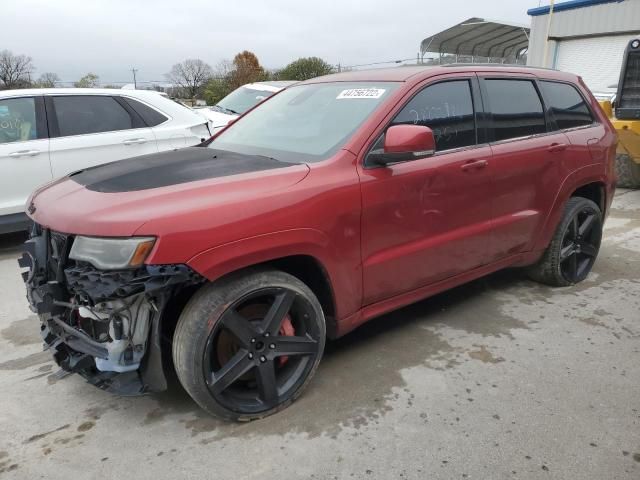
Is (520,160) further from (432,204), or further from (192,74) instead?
(192,74)

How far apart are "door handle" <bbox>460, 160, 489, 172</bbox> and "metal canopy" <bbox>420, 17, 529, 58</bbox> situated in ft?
67.2

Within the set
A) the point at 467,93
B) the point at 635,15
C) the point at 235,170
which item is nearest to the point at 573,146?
the point at 467,93

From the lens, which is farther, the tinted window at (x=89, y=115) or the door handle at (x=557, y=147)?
the tinted window at (x=89, y=115)

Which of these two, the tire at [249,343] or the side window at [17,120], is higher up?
the side window at [17,120]

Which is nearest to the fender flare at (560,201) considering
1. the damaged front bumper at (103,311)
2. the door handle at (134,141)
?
the damaged front bumper at (103,311)

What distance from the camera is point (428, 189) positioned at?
2.98m

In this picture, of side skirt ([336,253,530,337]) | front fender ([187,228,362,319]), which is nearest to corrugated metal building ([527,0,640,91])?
side skirt ([336,253,530,337])

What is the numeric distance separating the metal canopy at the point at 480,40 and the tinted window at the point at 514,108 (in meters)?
19.7

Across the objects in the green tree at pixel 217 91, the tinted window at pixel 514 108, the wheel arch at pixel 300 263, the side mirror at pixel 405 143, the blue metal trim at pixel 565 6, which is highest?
the blue metal trim at pixel 565 6

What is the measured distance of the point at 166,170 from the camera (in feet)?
8.80

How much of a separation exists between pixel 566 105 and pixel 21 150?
16.4ft

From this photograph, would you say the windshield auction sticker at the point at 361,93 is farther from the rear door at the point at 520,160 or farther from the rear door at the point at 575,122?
the rear door at the point at 575,122

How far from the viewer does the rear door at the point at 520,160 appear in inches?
136

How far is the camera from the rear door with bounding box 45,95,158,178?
5.37 metres
